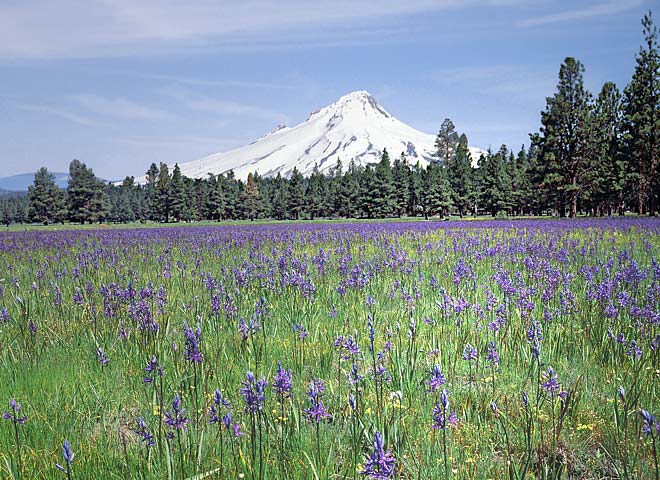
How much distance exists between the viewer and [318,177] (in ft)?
308

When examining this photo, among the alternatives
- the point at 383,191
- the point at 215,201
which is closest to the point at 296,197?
the point at 215,201

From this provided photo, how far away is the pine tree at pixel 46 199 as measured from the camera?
3137 inches

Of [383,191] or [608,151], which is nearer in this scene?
[608,151]

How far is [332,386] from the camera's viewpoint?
11.2 feet

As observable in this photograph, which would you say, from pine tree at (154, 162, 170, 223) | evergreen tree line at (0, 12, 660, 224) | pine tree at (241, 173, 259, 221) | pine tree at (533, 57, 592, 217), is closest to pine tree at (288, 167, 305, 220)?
evergreen tree line at (0, 12, 660, 224)

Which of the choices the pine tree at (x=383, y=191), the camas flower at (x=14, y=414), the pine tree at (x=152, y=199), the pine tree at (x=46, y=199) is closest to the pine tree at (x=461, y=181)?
the pine tree at (x=383, y=191)

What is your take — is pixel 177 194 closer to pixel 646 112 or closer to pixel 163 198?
pixel 163 198

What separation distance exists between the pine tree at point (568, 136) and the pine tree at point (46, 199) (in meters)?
79.1

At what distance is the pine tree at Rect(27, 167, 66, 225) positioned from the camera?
7969 cm

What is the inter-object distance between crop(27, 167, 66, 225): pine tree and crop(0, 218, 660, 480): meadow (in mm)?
86586

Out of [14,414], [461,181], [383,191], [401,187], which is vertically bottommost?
[14,414]

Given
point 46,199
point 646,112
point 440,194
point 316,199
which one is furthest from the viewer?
point 316,199

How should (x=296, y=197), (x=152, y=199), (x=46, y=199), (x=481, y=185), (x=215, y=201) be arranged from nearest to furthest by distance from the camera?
(x=481, y=185), (x=46, y=199), (x=215, y=201), (x=296, y=197), (x=152, y=199)

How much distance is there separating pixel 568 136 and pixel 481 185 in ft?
102
